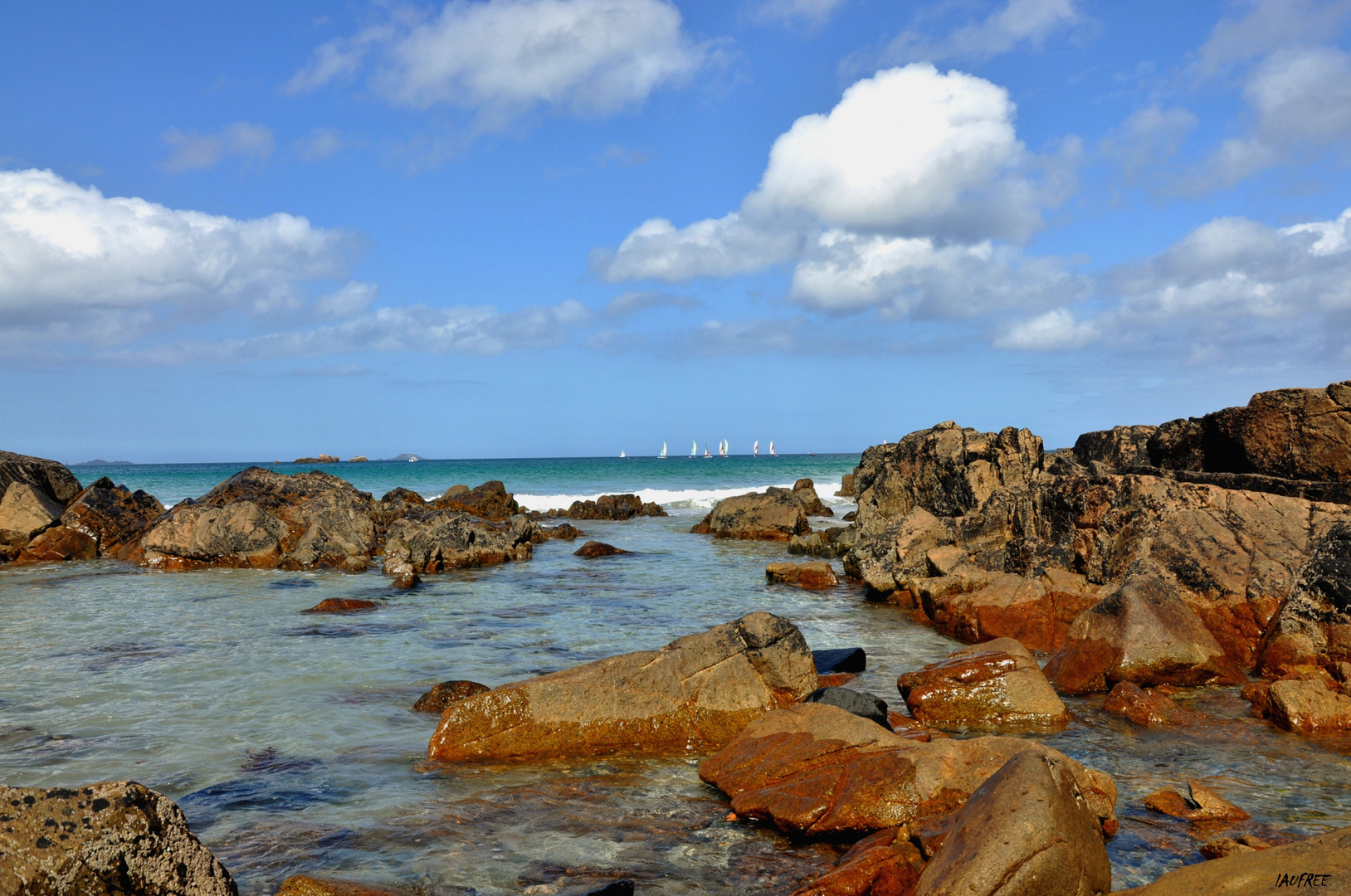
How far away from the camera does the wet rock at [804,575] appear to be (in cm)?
1702

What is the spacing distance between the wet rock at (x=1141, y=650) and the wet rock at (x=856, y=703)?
286 centimetres

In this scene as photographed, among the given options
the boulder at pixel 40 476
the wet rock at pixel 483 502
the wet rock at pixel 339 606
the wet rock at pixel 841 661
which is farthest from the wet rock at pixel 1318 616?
the boulder at pixel 40 476

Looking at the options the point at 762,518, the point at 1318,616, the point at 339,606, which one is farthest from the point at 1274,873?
the point at 762,518

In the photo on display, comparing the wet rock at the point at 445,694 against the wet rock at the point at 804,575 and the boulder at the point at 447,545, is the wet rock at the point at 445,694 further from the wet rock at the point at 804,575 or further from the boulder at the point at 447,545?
the boulder at the point at 447,545

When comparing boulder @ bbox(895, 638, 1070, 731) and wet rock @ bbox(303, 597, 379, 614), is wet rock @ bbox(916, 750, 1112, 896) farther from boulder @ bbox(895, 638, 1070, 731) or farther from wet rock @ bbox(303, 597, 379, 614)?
wet rock @ bbox(303, 597, 379, 614)

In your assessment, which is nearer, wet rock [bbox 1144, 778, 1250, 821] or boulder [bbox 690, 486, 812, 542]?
wet rock [bbox 1144, 778, 1250, 821]

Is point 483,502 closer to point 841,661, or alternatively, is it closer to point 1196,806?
point 841,661

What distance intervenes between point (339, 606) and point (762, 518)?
51.2 ft

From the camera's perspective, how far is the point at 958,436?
20750 millimetres

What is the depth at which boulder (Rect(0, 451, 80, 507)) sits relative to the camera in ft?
71.9

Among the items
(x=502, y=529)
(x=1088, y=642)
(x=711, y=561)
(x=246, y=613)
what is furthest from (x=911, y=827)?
(x=502, y=529)

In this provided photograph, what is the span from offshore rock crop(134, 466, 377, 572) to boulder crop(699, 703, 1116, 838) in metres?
15.7

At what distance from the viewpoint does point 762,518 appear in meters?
27.1

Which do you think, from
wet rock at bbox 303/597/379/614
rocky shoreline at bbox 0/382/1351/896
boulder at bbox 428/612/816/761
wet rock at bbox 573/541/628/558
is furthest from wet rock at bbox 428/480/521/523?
boulder at bbox 428/612/816/761
